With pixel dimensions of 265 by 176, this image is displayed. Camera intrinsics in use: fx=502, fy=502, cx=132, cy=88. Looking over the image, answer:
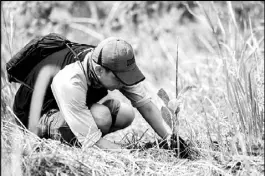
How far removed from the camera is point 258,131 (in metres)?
2.44

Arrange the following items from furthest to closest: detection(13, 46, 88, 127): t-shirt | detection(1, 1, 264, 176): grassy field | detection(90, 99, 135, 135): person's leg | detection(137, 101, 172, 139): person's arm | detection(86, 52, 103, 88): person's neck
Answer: detection(90, 99, 135, 135): person's leg
detection(137, 101, 172, 139): person's arm
detection(13, 46, 88, 127): t-shirt
detection(86, 52, 103, 88): person's neck
detection(1, 1, 264, 176): grassy field

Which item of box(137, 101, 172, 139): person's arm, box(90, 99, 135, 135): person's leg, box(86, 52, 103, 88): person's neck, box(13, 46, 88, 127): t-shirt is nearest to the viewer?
box(86, 52, 103, 88): person's neck

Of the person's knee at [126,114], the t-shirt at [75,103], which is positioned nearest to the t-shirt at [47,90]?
the t-shirt at [75,103]

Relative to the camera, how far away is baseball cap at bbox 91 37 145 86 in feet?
7.84

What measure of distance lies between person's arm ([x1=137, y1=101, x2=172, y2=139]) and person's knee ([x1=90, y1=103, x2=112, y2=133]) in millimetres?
192

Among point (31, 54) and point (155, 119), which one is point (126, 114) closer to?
point (155, 119)

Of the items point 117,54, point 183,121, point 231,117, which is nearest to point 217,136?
point 231,117

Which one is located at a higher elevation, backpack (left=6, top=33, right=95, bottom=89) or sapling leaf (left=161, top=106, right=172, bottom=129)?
backpack (left=6, top=33, right=95, bottom=89)

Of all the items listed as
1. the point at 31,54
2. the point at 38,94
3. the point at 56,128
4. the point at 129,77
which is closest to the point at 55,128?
the point at 56,128

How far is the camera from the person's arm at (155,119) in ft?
8.90

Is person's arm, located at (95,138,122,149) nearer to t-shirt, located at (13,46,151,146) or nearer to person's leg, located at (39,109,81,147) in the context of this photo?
t-shirt, located at (13,46,151,146)

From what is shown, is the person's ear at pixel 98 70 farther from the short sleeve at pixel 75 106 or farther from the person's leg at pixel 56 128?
the person's leg at pixel 56 128

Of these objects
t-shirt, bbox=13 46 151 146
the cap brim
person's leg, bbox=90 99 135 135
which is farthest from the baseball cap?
person's leg, bbox=90 99 135 135

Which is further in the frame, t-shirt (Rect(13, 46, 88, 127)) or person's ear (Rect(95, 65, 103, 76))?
t-shirt (Rect(13, 46, 88, 127))
